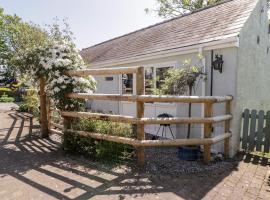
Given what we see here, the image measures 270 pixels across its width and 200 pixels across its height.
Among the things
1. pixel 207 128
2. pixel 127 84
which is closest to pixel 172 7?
pixel 127 84

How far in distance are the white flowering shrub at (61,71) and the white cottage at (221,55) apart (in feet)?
10.1

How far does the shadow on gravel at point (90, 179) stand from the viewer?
389cm

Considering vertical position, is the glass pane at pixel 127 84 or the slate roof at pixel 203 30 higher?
the slate roof at pixel 203 30

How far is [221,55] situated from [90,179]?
15.7 ft

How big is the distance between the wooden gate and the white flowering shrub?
4.64m

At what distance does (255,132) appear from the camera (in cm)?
635

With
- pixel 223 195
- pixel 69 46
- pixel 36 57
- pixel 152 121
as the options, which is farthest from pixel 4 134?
pixel 223 195

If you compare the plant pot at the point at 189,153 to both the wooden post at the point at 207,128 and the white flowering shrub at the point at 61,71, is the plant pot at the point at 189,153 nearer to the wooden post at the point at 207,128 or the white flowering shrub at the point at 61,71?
the wooden post at the point at 207,128

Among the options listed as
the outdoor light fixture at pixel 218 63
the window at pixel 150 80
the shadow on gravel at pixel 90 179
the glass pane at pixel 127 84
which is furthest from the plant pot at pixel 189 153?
the glass pane at pixel 127 84

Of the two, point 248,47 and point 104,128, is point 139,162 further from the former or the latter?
point 248,47

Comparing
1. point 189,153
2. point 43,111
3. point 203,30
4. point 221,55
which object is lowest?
point 189,153

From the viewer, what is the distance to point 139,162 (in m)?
5.12

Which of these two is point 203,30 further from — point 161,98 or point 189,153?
point 189,153

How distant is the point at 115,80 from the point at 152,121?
→ 21.3ft
